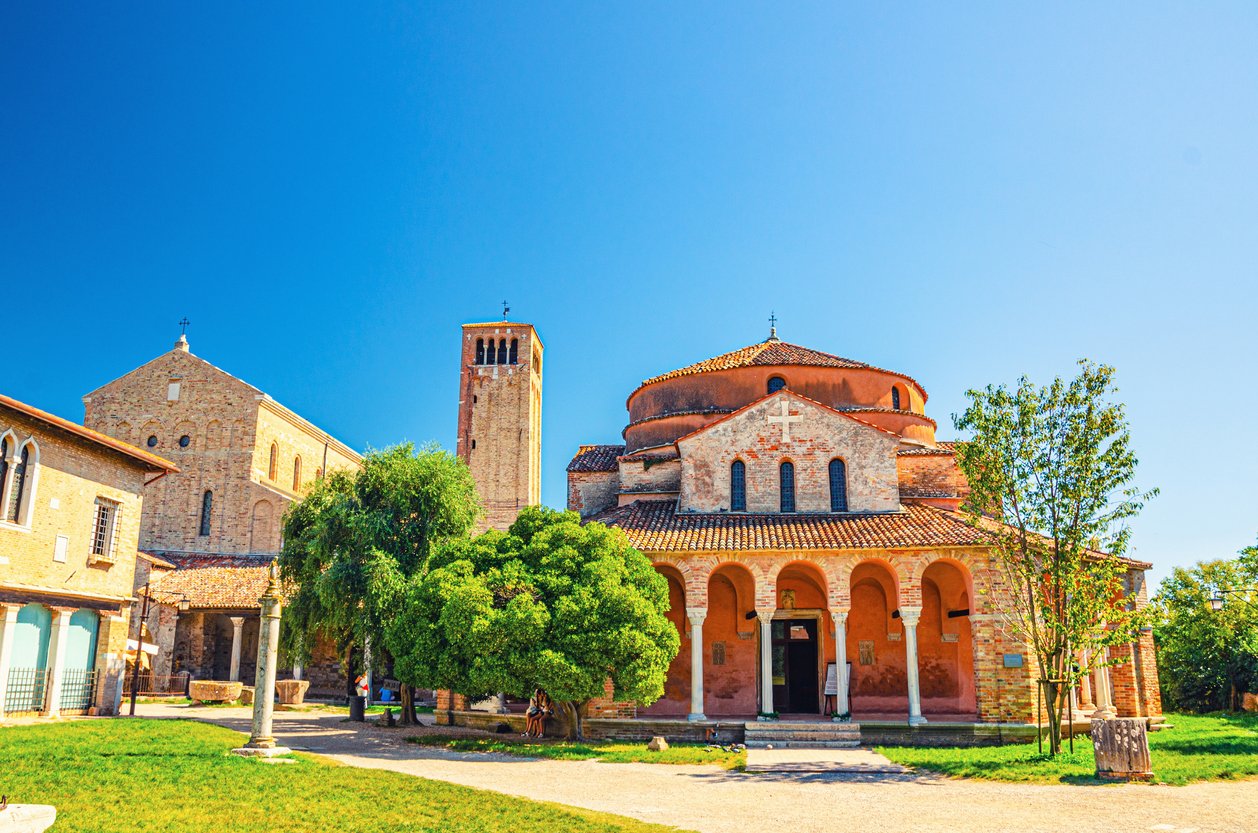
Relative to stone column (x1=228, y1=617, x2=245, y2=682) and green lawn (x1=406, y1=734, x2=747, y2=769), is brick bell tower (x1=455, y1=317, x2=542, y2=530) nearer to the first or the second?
stone column (x1=228, y1=617, x2=245, y2=682)

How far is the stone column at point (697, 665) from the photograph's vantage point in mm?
21938

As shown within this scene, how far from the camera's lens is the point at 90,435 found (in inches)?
886

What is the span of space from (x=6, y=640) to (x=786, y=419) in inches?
802

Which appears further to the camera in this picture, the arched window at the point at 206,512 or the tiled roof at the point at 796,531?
the arched window at the point at 206,512

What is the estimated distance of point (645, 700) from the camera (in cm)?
1959

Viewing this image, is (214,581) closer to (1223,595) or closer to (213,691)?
(213,691)

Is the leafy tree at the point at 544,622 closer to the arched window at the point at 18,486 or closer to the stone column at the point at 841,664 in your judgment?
the stone column at the point at 841,664

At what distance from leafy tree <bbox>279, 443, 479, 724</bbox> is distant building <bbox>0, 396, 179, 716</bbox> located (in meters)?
4.46

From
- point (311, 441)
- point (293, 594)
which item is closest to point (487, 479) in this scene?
point (311, 441)

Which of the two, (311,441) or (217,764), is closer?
(217,764)

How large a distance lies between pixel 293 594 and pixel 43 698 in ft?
21.8

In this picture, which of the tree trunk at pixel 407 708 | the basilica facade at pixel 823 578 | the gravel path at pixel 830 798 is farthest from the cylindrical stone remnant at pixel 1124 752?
the tree trunk at pixel 407 708

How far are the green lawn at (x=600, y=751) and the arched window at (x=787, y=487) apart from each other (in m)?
7.83

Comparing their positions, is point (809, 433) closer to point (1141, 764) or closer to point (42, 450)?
point (1141, 764)
